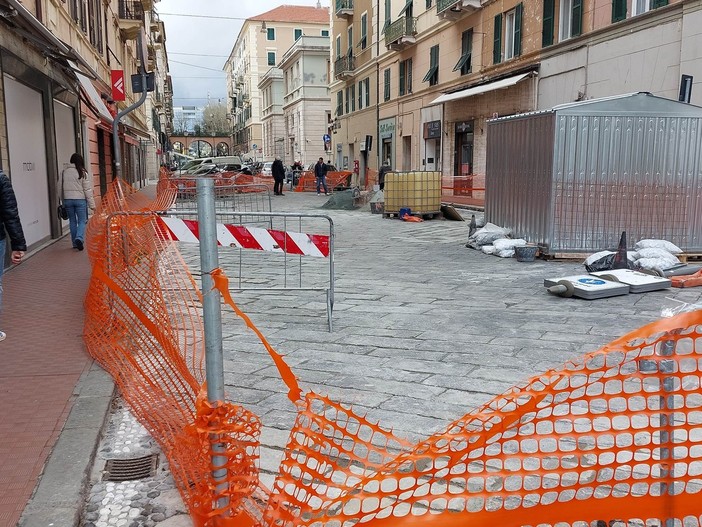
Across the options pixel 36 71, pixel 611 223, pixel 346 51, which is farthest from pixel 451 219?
pixel 346 51

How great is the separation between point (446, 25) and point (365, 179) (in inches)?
451

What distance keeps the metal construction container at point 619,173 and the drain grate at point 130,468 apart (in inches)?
296

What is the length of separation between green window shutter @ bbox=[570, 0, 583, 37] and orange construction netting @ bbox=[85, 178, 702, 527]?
15002 millimetres

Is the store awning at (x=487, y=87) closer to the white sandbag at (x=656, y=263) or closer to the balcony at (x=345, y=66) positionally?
the white sandbag at (x=656, y=263)

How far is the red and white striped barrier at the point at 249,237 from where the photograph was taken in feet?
16.7

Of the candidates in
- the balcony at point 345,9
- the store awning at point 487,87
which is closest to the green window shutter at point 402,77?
the store awning at point 487,87

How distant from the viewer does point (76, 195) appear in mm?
9977

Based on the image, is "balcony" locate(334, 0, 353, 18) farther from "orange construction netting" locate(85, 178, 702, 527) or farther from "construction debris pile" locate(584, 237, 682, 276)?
"orange construction netting" locate(85, 178, 702, 527)

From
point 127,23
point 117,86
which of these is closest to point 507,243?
point 117,86

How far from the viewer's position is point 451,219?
1647 cm

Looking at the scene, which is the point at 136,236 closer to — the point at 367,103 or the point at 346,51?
the point at 367,103

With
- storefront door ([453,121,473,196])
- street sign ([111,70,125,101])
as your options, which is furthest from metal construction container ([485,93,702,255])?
storefront door ([453,121,473,196])

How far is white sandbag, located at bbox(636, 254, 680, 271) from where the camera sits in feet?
26.2

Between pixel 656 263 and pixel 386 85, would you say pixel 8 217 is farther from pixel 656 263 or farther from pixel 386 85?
pixel 386 85
